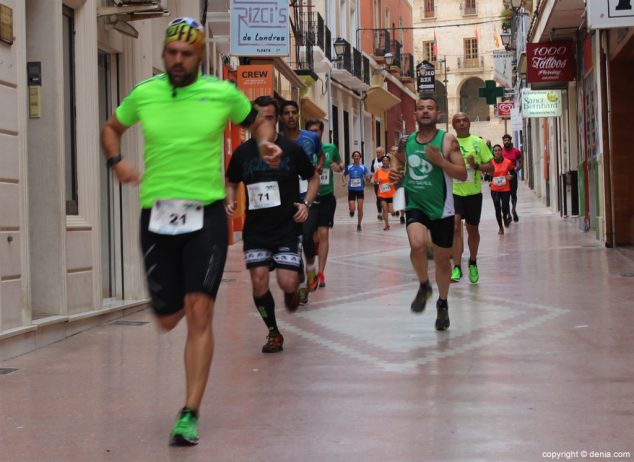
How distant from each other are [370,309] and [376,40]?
A: 135 feet

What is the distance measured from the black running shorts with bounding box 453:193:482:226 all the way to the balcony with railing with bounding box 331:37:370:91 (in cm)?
2743

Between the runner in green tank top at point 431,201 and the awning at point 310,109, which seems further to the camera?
the awning at point 310,109

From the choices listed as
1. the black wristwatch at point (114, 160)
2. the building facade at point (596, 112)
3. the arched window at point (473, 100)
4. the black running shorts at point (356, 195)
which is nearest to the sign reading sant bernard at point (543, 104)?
the building facade at point (596, 112)

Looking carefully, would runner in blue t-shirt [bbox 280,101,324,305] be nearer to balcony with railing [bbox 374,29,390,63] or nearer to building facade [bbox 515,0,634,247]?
building facade [bbox 515,0,634,247]

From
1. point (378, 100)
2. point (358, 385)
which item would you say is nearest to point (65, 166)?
point (358, 385)

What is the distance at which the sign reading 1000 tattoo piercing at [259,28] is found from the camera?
18672 mm

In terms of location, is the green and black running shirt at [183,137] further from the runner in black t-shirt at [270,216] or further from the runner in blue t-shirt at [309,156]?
the runner in blue t-shirt at [309,156]

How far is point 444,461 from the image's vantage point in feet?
15.9

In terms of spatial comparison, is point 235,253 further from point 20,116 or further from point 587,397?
point 587,397

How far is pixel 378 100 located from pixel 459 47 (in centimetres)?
3265

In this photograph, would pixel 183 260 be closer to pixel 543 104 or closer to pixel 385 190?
pixel 385 190

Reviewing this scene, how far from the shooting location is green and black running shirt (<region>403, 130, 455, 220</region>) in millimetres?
8883

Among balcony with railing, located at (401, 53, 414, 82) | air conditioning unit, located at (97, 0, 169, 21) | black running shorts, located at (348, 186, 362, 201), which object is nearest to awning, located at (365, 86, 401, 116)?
balcony with railing, located at (401, 53, 414, 82)

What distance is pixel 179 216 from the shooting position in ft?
17.7
